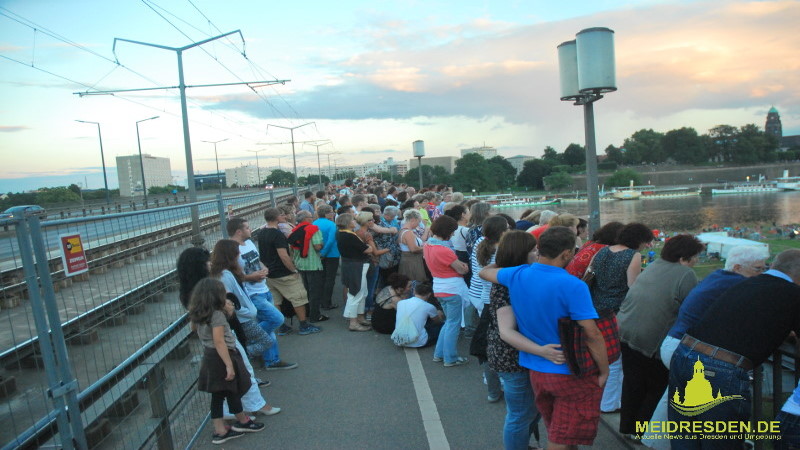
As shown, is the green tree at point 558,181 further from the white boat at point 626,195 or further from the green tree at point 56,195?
the green tree at point 56,195

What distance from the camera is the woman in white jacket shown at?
458 cm

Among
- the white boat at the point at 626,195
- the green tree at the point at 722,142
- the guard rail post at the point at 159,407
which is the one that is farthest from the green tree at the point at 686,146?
the guard rail post at the point at 159,407

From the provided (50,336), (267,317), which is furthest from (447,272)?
(50,336)

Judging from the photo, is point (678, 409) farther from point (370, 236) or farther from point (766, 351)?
point (370, 236)

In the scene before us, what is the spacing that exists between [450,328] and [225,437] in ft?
8.23

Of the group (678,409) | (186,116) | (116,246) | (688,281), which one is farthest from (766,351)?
(186,116)

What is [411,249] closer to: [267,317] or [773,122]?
[267,317]

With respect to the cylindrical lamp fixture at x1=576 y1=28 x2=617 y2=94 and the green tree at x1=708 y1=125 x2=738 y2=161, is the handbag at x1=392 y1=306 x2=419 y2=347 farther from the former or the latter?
the green tree at x1=708 y1=125 x2=738 y2=161

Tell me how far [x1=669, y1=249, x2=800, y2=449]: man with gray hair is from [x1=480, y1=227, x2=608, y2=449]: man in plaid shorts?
53 centimetres

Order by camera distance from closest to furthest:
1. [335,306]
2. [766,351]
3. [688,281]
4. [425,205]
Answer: [766,351], [688,281], [335,306], [425,205]

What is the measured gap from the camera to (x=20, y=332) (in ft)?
8.78

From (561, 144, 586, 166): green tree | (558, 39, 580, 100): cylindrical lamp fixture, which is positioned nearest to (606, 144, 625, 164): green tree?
(561, 144, 586, 166): green tree

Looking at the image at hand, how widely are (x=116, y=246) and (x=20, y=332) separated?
110 centimetres

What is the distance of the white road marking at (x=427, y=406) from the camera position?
3979mm
